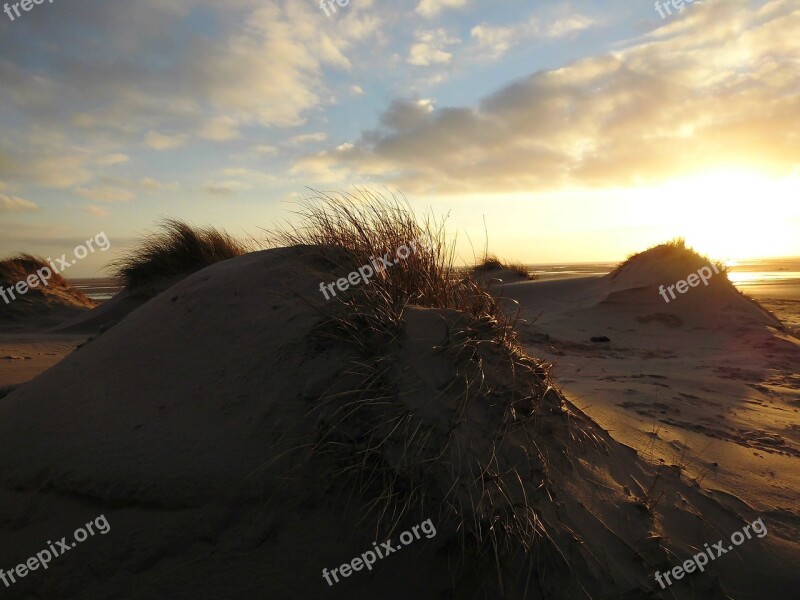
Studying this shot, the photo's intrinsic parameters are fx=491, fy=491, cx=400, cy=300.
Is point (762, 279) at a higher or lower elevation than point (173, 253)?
lower

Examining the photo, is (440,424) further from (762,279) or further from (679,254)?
(762,279)

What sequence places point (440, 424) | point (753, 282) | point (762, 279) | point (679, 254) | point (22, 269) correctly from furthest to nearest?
point (762, 279)
point (753, 282)
point (22, 269)
point (679, 254)
point (440, 424)

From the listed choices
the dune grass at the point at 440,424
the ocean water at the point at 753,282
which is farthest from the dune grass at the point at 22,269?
the dune grass at the point at 440,424

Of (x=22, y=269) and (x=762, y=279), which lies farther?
(x=762, y=279)

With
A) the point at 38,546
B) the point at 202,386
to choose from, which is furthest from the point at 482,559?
the point at 38,546

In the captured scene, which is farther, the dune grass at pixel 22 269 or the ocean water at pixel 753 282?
the ocean water at pixel 753 282

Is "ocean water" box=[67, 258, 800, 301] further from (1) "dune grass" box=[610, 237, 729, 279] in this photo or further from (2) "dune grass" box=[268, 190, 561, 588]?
(2) "dune grass" box=[268, 190, 561, 588]

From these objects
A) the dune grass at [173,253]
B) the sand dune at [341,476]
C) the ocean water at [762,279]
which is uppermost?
the dune grass at [173,253]

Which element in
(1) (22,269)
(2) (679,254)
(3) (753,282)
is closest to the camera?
(2) (679,254)

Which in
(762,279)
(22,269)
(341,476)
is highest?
(22,269)

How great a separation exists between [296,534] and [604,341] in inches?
221

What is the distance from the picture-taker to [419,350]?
7.11ft

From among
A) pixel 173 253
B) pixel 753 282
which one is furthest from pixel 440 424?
pixel 753 282

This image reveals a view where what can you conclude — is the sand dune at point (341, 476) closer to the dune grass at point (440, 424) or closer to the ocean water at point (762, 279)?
the dune grass at point (440, 424)
